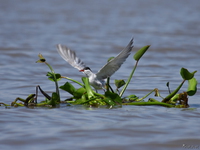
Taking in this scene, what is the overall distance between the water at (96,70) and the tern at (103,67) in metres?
0.53

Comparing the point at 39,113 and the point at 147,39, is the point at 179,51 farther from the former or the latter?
the point at 39,113

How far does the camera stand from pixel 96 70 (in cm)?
1009

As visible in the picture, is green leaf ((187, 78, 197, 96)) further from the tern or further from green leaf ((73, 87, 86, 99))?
green leaf ((73, 87, 86, 99))

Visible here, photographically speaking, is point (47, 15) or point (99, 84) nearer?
point (99, 84)

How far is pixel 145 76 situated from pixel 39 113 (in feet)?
12.7

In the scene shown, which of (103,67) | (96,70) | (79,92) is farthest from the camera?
(96,70)

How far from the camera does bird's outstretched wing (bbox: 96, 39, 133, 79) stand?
6068 millimetres

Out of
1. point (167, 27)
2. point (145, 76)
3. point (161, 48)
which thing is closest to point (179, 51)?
point (161, 48)

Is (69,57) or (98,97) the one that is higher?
(69,57)

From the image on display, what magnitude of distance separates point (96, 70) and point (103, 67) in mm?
3846

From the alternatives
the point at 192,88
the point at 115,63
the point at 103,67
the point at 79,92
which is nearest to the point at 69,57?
the point at 79,92

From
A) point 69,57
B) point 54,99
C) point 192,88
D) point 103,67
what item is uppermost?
point 69,57

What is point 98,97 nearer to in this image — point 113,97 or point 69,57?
point 113,97

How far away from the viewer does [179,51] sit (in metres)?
12.8
